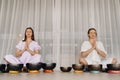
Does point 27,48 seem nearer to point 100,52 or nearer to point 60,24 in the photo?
point 60,24

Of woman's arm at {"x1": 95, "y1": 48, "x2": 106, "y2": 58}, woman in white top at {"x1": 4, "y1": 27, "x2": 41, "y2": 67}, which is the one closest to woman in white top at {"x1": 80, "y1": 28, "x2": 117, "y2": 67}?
woman's arm at {"x1": 95, "y1": 48, "x2": 106, "y2": 58}

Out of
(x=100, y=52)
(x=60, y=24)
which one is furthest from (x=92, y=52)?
(x=60, y=24)

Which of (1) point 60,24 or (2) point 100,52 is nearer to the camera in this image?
(2) point 100,52

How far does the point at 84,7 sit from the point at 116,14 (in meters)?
0.47

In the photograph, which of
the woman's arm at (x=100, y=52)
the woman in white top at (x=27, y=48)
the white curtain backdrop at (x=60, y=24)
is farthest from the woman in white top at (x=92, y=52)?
the woman in white top at (x=27, y=48)

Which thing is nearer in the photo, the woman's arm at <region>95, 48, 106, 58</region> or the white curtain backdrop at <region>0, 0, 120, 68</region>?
the woman's arm at <region>95, 48, 106, 58</region>

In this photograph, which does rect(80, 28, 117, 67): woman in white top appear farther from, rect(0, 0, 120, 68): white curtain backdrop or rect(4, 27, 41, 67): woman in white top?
rect(4, 27, 41, 67): woman in white top

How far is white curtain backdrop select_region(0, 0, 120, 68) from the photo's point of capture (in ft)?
10.3

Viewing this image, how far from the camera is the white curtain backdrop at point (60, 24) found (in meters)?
3.15

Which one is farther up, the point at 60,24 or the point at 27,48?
the point at 60,24

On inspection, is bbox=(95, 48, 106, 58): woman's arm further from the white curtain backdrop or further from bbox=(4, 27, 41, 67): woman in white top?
bbox=(4, 27, 41, 67): woman in white top

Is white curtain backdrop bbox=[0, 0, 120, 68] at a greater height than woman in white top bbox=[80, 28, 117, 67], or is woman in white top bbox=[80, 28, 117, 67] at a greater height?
white curtain backdrop bbox=[0, 0, 120, 68]

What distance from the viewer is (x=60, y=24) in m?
3.22

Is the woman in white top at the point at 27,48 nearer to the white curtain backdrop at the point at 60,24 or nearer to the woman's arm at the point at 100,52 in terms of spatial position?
the white curtain backdrop at the point at 60,24
